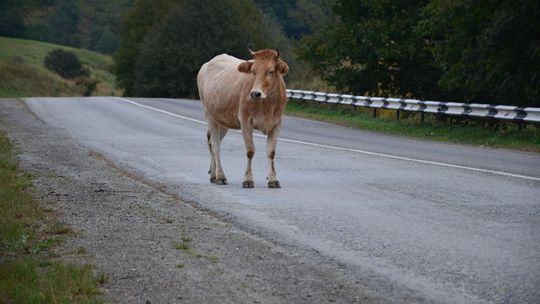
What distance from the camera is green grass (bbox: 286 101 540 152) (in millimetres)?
22766

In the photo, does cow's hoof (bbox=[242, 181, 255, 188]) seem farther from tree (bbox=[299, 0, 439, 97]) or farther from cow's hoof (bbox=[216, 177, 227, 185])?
tree (bbox=[299, 0, 439, 97])

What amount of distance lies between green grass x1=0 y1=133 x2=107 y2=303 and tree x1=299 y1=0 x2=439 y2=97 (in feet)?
85.4

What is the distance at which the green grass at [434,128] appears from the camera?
22766 millimetres

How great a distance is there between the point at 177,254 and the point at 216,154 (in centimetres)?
598

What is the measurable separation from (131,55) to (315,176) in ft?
235

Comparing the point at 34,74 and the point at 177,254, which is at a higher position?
the point at 177,254

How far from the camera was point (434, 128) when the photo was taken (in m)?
27.1

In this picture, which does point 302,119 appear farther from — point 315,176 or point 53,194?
point 53,194

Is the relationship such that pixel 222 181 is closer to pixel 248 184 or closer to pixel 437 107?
pixel 248 184

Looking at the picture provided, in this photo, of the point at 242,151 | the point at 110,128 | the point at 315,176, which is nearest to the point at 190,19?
the point at 110,128

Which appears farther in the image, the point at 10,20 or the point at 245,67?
the point at 10,20

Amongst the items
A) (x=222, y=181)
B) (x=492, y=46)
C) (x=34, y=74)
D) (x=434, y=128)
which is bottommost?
(x=34, y=74)

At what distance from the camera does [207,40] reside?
69250 mm

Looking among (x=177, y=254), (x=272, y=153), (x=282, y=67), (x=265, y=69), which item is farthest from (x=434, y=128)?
(x=177, y=254)
